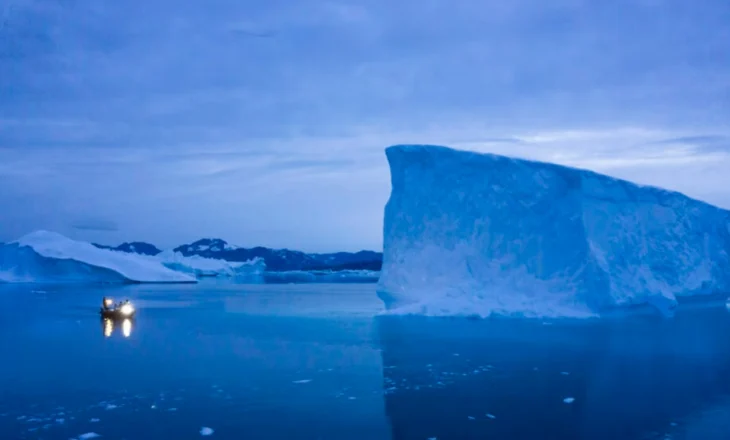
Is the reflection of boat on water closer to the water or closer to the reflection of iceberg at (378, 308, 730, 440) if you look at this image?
the water

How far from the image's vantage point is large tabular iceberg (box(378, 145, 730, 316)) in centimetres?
1897

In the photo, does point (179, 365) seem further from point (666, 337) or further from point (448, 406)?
point (666, 337)

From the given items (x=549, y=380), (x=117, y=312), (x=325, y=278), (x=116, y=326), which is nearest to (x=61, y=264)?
(x=117, y=312)

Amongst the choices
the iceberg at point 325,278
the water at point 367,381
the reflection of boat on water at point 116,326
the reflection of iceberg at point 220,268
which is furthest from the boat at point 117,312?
the reflection of iceberg at point 220,268

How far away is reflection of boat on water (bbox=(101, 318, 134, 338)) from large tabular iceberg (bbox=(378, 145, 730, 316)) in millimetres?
8025

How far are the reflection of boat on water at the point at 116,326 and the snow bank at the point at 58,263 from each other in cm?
3150

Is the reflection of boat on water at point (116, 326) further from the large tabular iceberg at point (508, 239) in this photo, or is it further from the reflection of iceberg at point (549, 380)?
the large tabular iceberg at point (508, 239)

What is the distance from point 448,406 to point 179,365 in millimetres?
5361

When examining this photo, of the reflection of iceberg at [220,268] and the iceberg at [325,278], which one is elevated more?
the reflection of iceberg at [220,268]

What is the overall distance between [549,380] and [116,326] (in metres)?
13.0

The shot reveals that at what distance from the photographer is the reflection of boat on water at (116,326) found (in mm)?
16188

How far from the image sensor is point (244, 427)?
→ 23.0 feet

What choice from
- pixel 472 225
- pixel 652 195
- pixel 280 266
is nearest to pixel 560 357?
pixel 472 225

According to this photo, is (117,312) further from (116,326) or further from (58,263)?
(58,263)
